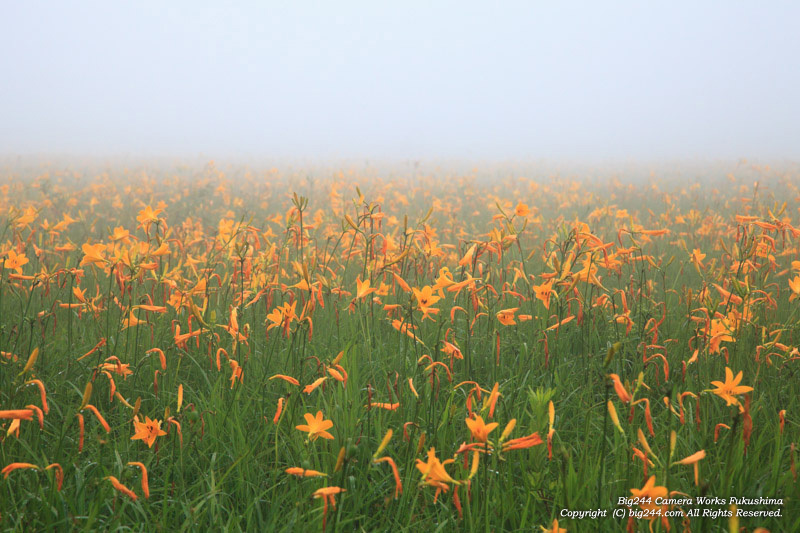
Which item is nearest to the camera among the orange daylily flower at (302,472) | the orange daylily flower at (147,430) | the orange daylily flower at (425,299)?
the orange daylily flower at (302,472)

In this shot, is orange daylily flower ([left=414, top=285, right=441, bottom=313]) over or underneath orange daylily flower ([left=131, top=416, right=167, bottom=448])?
over

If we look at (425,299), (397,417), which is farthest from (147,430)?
(425,299)

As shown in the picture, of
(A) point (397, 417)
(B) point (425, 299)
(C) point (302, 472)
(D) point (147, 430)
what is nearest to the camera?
(C) point (302, 472)

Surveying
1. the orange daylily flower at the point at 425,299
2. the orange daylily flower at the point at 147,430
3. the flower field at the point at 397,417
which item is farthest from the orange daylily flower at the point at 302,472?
the orange daylily flower at the point at 425,299

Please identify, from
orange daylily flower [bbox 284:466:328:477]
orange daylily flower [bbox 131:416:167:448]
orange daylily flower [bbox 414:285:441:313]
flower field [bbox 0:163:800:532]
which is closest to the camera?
orange daylily flower [bbox 284:466:328:477]

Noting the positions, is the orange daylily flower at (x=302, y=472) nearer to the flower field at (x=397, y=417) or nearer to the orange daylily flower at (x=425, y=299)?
the flower field at (x=397, y=417)

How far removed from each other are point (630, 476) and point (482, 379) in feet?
3.17

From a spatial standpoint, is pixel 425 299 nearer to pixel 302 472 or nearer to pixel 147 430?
pixel 302 472

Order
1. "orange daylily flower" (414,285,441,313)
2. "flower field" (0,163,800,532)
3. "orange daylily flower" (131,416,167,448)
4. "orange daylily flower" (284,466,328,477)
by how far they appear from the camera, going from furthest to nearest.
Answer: "orange daylily flower" (414,285,441,313) < "orange daylily flower" (131,416,167,448) < "flower field" (0,163,800,532) < "orange daylily flower" (284,466,328,477)

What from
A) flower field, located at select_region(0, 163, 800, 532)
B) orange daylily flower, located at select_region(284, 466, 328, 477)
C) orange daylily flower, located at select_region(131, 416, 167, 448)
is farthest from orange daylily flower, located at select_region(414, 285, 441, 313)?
orange daylily flower, located at select_region(131, 416, 167, 448)

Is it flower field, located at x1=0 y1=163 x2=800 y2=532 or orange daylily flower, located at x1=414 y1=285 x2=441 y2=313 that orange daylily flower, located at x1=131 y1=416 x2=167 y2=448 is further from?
orange daylily flower, located at x1=414 y1=285 x2=441 y2=313

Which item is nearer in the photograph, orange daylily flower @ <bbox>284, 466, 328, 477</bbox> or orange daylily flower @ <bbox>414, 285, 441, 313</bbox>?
orange daylily flower @ <bbox>284, 466, 328, 477</bbox>

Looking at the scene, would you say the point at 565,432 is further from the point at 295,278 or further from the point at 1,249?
the point at 1,249

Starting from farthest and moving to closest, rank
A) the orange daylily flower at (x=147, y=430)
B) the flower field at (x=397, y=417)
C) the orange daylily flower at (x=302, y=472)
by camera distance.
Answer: the orange daylily flower at (x=147, y=430)
the flower field at (x=397, y=417)
the orange daylily flower at (x=302, y=472)
